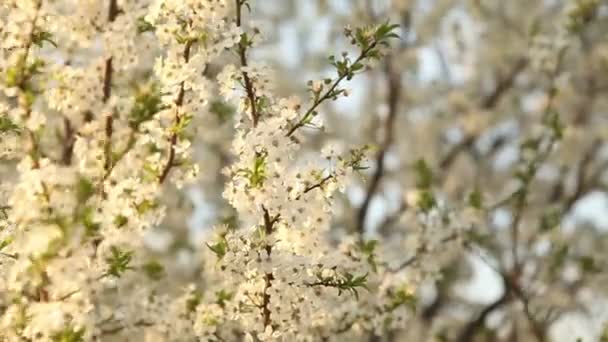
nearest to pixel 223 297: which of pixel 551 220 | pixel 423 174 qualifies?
pixel 423 174

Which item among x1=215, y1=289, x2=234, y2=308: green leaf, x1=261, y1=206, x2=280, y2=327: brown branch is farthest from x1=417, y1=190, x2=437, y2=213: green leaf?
x1=261, y1=206, x2=280, y2=327: brown branch

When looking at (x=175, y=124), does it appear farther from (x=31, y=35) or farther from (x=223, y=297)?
(x=223, y=297)

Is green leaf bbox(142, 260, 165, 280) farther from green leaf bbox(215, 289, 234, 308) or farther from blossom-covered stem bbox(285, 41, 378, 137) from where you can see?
blossom-covered stem bbox(285, 41, 378, 137)

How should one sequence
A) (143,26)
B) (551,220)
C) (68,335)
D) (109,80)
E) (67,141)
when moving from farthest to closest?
(551,220), (67,141), (109,80), (143,26), (68,335)

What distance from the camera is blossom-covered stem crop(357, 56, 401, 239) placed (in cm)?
741

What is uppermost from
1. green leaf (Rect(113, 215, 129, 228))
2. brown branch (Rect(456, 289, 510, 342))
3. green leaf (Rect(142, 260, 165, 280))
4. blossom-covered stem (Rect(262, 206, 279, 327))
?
brown branch (Rect(456, 289, 510, 342))

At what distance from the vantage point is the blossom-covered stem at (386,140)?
7410 millimetres

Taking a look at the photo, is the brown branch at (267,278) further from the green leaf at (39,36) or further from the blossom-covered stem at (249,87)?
the green leaf at (39,36)

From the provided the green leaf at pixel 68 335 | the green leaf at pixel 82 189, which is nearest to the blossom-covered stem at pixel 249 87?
the green leaf at pixel 82 189

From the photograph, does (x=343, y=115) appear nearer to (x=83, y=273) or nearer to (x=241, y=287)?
(x=241, y=287)

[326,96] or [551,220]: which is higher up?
[551,220]

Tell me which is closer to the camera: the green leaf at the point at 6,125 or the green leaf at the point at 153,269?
the green leaf at the point at 6,125

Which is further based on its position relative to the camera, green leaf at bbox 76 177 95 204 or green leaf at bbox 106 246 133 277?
green leaf at bbox 106 246 133 277

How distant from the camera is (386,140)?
775 centimetres
